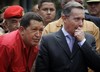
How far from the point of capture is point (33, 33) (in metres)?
5.41

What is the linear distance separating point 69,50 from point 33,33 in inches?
26.5

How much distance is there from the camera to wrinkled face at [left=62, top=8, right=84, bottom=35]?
5.87m

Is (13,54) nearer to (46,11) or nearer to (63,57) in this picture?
(63,57)

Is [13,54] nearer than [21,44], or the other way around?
[13,54]

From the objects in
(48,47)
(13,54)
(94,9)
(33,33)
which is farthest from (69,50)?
(94,9)

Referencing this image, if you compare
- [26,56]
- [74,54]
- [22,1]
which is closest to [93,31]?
[74,54]

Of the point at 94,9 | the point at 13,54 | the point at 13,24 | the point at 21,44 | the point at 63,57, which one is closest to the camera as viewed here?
the point at 13,54

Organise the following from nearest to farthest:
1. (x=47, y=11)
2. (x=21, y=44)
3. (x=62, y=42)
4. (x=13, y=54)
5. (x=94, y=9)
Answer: (x=13, y=54), (x=21, y=44), (x=62, y=42), (x=47, y=11), (x=94, y=9)

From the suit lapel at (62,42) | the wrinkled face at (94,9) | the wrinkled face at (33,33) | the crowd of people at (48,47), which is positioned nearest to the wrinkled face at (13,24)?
the crowd of people at (48,47)

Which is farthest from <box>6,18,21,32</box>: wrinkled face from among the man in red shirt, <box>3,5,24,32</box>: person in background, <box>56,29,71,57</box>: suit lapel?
the man in red shirt

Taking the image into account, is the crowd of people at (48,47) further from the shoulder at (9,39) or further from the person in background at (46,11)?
the person in background at (46,11)

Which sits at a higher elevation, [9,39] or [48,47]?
[9,39]

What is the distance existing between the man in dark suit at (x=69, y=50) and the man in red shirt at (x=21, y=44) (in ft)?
1.00

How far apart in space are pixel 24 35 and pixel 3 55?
0.38 metres
